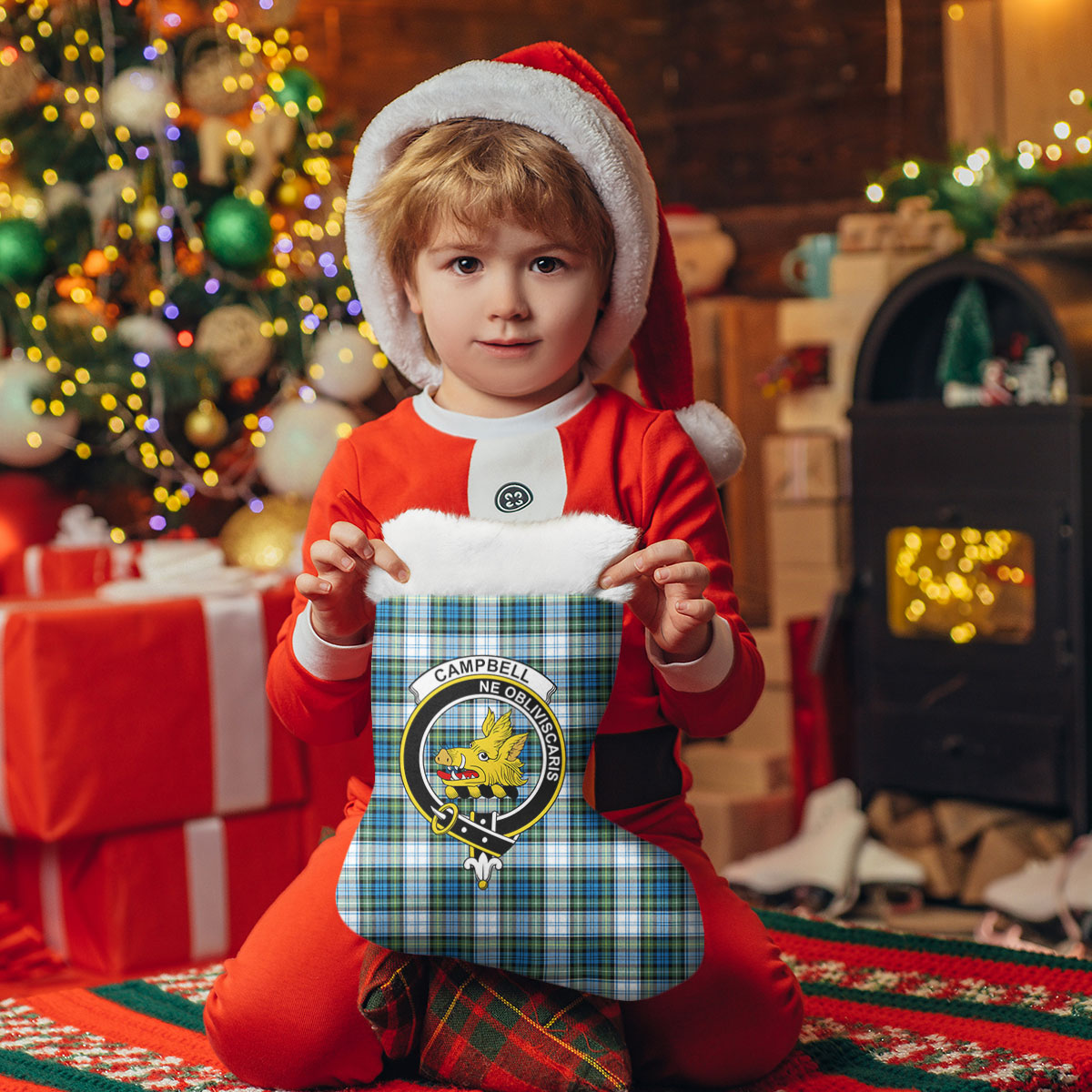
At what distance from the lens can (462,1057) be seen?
41.5 inches

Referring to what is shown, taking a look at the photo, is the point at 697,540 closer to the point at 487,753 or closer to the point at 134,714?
the point at 487,753

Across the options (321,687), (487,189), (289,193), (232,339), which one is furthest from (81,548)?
(487,189)

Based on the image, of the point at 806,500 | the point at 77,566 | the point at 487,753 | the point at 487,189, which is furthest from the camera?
the point at 806,500

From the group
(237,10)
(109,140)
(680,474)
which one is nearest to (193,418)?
(109,140)

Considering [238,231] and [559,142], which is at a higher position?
[238,231]

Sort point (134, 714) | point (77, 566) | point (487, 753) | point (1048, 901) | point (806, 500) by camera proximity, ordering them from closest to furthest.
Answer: point (487, 753) → point (134, 714) → point (1048, 901) → point (77, 566) → point (806, 500)

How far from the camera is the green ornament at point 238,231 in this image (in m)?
2.70

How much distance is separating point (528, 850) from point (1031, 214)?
1.93 m

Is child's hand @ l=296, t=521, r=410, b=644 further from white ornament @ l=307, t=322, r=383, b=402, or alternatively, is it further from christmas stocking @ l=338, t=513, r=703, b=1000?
white ornament @ l=307, t=322, r=383, b=402

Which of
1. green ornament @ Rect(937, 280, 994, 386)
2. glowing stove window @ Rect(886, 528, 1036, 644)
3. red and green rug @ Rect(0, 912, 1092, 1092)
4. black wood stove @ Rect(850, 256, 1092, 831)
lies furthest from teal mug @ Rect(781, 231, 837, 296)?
red and green rug @ Rect(0, 912, 1092, 1092)

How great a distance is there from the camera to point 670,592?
3.32 feet

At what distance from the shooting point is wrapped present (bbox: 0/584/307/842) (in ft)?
5.99

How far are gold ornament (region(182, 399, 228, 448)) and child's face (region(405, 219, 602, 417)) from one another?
174 cm

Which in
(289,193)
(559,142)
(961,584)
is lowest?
(961,584)
